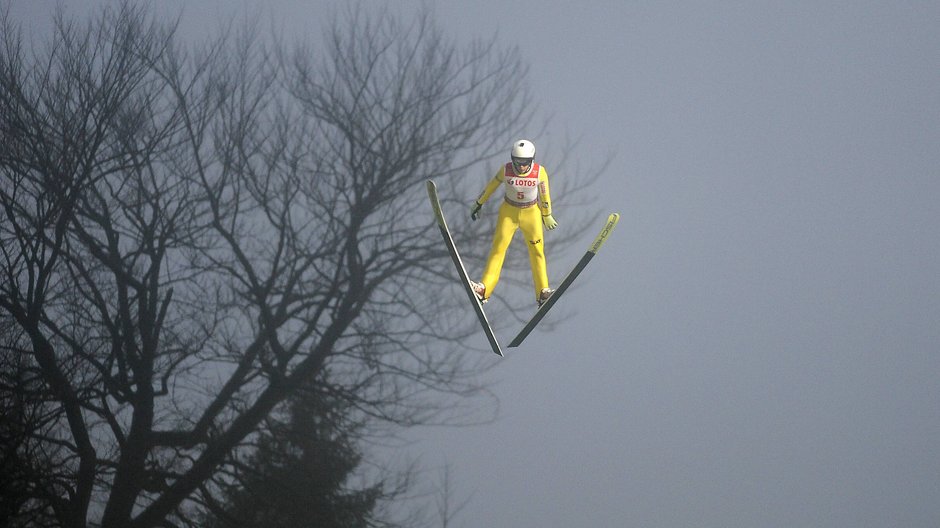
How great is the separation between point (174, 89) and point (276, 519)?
5.23m

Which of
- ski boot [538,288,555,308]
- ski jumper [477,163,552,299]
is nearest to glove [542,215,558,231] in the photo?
ski jumper [477,163,552,299]

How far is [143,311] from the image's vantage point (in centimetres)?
1393

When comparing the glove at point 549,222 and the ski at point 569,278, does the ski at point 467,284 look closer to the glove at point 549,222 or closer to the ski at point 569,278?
the ski at point 569,278

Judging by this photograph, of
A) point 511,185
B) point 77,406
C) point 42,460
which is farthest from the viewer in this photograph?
point 77,406

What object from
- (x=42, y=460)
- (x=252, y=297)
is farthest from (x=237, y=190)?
(x=42, y=460)

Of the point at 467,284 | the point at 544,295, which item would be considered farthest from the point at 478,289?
the point at 544,295

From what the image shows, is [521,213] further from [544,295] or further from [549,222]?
[544,295]

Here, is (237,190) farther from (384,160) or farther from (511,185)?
(511,185)

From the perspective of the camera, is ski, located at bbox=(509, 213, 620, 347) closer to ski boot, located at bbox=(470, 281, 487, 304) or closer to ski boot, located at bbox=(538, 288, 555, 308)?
ski boot, located at bbox=(538, 288, 555, 308)

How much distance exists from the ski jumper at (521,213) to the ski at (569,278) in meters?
0.14

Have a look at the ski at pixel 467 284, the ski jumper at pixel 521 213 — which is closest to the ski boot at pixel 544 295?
the ski jumper at pixel 521 213

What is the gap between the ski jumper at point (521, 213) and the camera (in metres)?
6.85

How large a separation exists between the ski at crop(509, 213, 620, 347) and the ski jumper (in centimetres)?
14

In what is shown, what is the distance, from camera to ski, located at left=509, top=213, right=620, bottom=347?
703 centimetres
